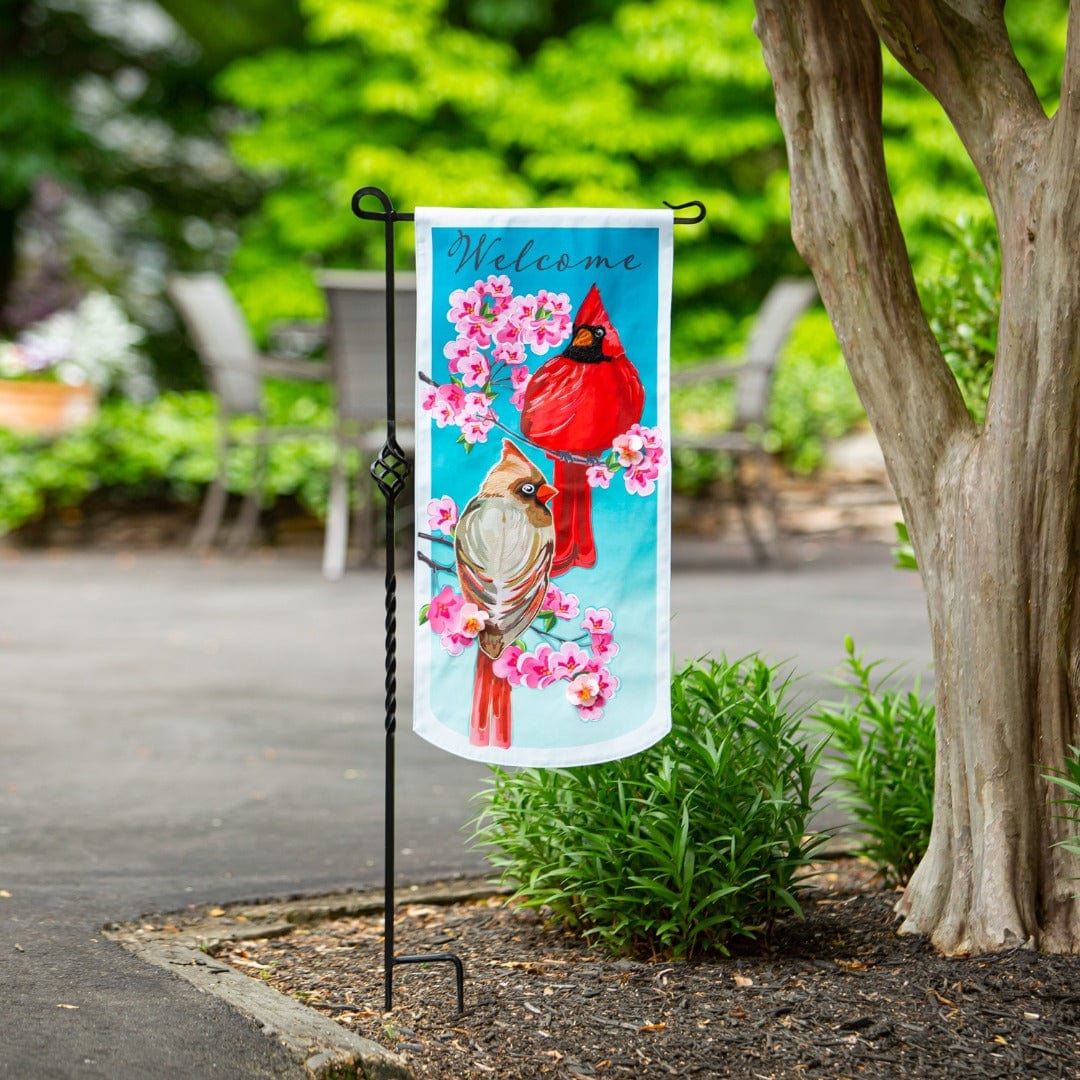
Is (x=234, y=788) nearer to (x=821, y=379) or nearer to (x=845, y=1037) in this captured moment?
(x=845, y=1037)

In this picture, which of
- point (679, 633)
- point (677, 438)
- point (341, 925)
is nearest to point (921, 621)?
point (679, 633)

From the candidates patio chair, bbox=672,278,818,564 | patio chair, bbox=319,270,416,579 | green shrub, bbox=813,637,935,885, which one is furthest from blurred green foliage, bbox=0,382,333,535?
green shrub, bbox=813,637,935,885

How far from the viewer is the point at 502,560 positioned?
8.43ft

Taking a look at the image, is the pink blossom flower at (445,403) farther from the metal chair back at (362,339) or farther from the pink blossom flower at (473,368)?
the metal chair back at (362,339)

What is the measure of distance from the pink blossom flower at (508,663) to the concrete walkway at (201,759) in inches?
27.8

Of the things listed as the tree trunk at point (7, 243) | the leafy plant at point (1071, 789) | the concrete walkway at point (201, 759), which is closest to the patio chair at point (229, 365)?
the concrete walkway at point (201, 759)

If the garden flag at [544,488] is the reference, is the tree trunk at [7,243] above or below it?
above

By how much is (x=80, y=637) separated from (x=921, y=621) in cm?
389

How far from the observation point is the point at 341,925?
3166mm

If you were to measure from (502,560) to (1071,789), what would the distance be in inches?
40.2

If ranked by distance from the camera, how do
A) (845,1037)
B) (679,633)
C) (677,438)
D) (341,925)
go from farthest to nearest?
(677,438) < (679,633) < (341,925) < (845,1037)

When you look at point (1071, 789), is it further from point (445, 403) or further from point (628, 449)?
point (445, 403)

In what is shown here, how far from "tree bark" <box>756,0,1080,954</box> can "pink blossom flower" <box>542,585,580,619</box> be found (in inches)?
26.0

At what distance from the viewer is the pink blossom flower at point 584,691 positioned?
2586 mm
